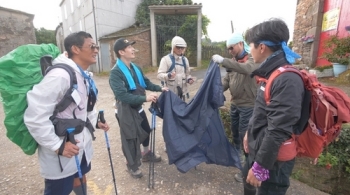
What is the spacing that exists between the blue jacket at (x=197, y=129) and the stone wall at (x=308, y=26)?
826 centimetres

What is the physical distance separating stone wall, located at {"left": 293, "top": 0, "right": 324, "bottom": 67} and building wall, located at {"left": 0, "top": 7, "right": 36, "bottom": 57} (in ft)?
56.0

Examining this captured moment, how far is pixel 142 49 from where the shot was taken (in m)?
14.6

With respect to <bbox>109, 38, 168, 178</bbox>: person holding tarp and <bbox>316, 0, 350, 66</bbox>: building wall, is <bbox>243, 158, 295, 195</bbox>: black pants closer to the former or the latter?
<bbox>109, 38, 168, 178</bbox>: person holding tarp

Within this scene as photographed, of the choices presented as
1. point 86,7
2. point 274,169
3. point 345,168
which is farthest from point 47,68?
point 86,7

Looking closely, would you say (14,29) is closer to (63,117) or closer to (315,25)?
(63,117)

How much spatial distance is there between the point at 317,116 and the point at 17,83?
2235 millimetres

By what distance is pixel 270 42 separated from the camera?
1.54 m

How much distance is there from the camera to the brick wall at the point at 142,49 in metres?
14.2

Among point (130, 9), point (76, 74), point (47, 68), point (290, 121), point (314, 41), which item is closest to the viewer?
point (290, 121)

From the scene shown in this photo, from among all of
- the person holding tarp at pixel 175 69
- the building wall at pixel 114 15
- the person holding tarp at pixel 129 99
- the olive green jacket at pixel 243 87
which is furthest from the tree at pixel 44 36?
the olive green jacket at pixel 243 87

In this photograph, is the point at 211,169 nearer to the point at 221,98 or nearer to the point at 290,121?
the point at 221,98

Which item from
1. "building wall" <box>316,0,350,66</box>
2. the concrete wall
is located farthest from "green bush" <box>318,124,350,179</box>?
the concrete wall

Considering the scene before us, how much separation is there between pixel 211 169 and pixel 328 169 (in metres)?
1.89

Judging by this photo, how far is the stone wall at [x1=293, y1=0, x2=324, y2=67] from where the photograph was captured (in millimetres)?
8391
